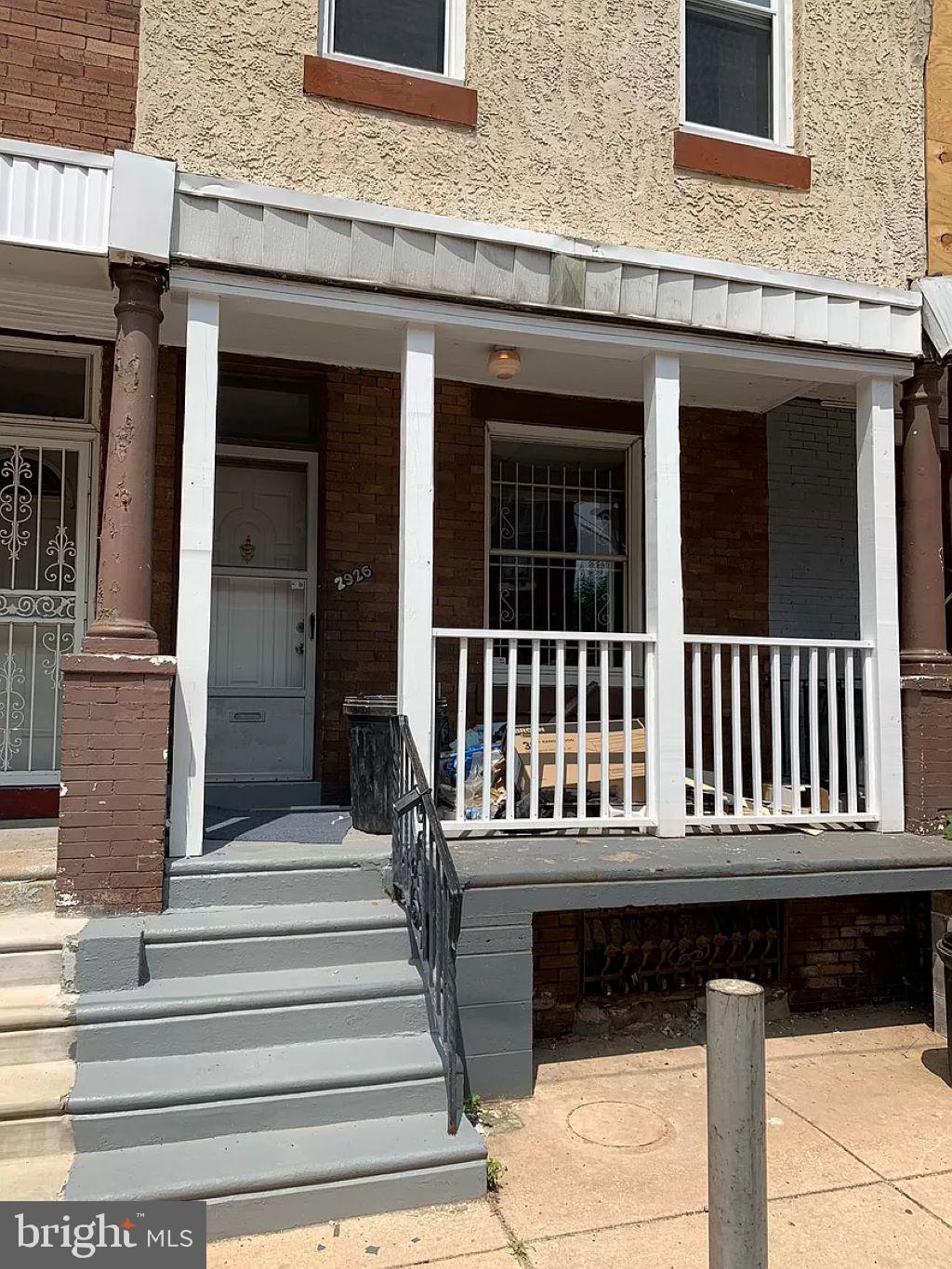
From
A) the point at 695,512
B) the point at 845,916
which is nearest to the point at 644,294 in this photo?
the point at 695,512

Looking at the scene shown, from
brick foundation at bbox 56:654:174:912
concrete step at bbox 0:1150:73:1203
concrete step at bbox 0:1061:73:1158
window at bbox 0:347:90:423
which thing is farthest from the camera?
window at bbox 0:347:90:423

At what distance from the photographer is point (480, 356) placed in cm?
552

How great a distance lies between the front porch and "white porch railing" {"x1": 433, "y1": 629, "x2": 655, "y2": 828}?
0.06ft

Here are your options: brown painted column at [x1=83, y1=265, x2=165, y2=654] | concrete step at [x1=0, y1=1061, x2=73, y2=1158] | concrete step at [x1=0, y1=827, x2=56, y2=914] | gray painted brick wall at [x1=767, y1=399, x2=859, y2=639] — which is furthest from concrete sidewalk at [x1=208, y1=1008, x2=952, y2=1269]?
gray painted brick wall at [x1=767, y1=399, x2=859, y2=639]

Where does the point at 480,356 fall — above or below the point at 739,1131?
above

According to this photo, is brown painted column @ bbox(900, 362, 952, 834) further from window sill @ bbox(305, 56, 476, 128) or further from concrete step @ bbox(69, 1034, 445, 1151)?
concrete step @ bbox(69, 1034, 445, 1151)

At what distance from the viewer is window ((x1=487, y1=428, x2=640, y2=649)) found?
22.3ft

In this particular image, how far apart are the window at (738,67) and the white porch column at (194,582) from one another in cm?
334

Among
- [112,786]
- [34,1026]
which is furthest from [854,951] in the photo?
[34,1026]

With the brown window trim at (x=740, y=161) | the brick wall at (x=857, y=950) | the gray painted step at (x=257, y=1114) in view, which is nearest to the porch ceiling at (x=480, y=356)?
the brown window trim at (x=740, y=161)

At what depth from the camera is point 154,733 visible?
3.98m

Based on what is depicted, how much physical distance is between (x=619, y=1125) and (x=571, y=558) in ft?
13.3

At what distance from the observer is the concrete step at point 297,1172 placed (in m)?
2.94

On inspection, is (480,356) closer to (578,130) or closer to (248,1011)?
(578,130)
